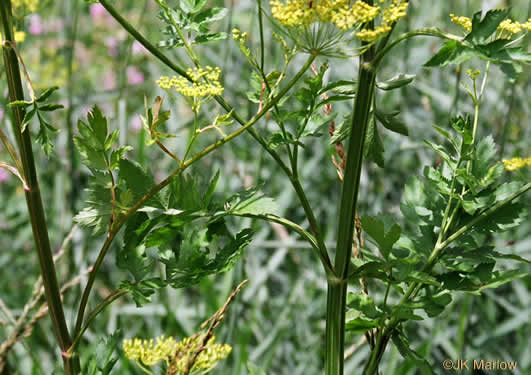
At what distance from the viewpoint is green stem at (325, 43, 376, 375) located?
53cm

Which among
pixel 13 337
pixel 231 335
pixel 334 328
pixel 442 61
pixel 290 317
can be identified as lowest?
pixel 290 317

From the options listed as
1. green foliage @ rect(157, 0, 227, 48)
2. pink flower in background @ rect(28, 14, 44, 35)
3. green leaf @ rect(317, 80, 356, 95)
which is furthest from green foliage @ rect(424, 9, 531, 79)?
pink flower in background @ rect(28, 14, 44, 35)

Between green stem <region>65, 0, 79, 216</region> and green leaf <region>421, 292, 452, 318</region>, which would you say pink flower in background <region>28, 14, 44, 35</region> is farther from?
green leaf <region>421, 292, 452, 318</region>

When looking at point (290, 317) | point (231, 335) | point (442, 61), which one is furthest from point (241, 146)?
point (442, 61)

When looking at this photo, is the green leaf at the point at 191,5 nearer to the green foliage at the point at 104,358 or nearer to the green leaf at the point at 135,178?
the green leaf at the point at 135,178

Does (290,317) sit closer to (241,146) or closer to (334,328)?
(241,146)

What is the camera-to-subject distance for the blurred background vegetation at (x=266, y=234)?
124cm

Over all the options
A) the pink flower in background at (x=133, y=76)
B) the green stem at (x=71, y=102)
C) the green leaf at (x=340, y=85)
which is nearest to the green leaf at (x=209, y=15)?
the green leaf at (x=340, y=85)

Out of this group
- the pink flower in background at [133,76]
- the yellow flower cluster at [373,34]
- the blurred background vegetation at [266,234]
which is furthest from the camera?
the pink flower in background at [133,76]

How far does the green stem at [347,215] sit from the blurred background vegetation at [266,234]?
428 mm

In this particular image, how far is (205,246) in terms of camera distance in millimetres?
612

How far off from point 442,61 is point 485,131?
60.4 inches

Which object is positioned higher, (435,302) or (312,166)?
(435,302)

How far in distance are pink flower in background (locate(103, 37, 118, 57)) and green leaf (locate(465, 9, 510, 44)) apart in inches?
87.7
